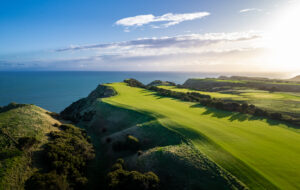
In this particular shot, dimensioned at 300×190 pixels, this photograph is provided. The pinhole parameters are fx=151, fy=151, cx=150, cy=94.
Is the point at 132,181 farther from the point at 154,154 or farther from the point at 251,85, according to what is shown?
the point at 251,85

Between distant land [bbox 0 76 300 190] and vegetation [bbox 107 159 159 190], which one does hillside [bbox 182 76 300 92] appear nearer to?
distant land [bbox 0 76 300 190]

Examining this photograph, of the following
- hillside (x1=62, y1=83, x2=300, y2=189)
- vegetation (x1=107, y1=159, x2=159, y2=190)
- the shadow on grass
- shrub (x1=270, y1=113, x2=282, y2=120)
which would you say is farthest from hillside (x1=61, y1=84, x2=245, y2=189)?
shrub (x1=270, y1=113, x2=282, y2=120)

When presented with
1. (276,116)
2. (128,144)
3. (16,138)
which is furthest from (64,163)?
(276,116)

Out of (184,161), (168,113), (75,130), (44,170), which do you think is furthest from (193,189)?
(75,130)

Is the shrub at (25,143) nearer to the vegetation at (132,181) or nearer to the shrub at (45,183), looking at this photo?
the shrub at (45,183)

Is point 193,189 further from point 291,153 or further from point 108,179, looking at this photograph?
point 291,153

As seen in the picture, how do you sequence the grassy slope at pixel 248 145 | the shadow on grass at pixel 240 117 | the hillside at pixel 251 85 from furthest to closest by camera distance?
the hillside at pixel 251 85, the shadow on grass at pixel 240 117, the grassy slope at pixel 248 145

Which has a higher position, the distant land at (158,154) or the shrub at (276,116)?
the shrub at (276,116)

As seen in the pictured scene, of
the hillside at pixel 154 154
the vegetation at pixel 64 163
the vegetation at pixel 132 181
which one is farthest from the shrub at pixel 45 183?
the vegetation at pixel 132 181
